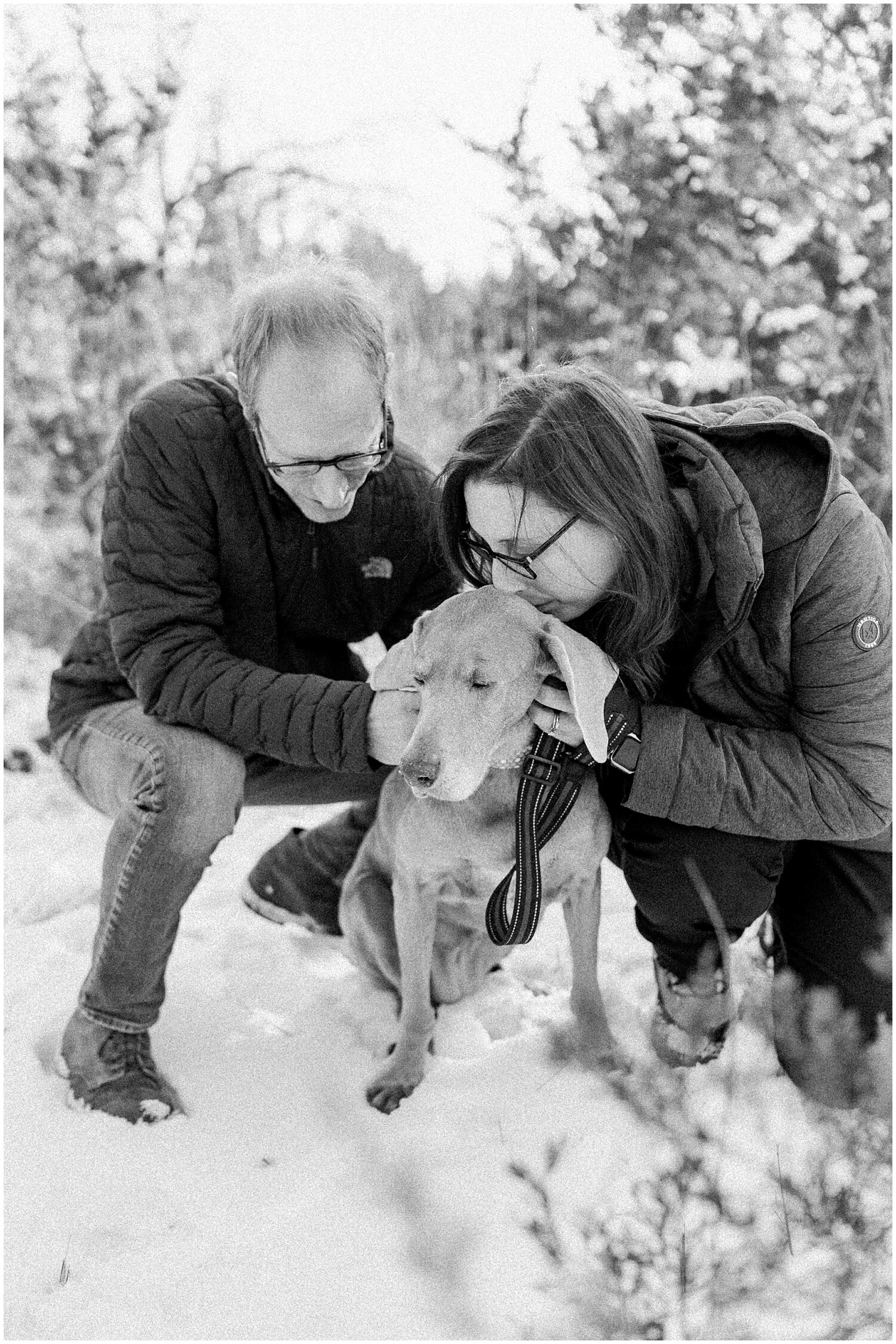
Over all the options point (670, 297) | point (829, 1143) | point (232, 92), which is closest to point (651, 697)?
point (829, 1143)

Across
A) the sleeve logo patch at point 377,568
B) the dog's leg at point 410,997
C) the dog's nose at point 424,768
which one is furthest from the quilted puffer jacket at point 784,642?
the sleeve logo patch at point 377,568

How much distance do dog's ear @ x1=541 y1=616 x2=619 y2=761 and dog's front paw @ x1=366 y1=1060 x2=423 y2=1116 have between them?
3.19 feet

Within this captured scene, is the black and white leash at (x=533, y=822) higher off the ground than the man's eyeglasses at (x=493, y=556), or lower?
lower

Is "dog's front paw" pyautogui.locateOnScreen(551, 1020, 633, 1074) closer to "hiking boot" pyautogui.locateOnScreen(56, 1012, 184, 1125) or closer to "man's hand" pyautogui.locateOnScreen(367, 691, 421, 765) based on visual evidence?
"man's hand" pyautogui.locateOnScreen(367, 691, 421, 765)

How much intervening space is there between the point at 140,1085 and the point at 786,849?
1592 millimetres

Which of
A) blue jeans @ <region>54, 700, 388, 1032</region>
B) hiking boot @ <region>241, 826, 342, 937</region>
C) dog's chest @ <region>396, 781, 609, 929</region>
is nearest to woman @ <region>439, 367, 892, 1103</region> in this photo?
dog's chest @ <region>396, 781, 609, 929</region>

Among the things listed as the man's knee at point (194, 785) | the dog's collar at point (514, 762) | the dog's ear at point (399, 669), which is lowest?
the man's knee at point (194, 785)

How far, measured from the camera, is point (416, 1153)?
243 centimetres

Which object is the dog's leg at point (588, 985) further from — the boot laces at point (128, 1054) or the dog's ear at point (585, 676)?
the boot laces at point (128, 1054)

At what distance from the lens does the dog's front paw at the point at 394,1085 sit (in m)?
2.60

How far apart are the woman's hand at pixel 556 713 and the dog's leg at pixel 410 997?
0.52 metres

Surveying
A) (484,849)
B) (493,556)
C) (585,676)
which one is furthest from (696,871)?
(493,556)

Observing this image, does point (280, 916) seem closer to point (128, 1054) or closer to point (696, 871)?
point (128, 1054)

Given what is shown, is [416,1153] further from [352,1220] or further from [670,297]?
[670,297]
